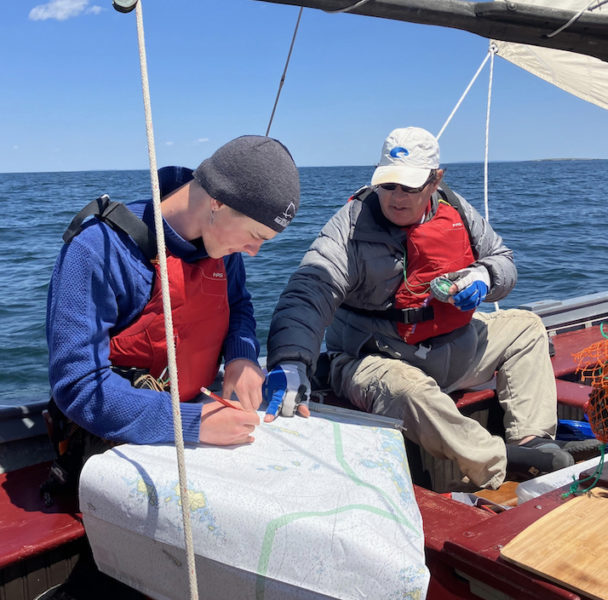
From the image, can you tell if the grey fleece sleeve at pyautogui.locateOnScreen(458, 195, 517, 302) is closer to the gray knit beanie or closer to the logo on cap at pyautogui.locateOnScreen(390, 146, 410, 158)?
the logo on cap at pyautogui.locateOnScreen(390, 146, 410, 158)

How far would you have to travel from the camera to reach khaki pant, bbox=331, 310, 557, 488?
7.23 feet

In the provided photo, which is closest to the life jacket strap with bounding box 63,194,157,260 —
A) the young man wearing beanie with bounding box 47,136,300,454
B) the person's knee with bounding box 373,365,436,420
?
the young man wearing beanie with bounding box 47,136,300,454

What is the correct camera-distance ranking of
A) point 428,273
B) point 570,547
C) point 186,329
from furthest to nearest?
point 428,273 → point 186,329 → point 570,547

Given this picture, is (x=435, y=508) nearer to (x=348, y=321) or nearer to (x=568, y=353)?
(x=348, y=321)

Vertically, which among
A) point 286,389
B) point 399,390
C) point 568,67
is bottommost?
point 399,390

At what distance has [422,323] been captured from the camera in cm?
246

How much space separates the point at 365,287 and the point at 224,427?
1.10 metres

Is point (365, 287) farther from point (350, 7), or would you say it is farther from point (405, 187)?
point (350, 7)

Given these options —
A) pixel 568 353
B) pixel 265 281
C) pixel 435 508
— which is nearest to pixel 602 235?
pixel 265 281

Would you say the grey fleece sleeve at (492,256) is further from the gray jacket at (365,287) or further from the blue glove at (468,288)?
the blue glove at (468,288)

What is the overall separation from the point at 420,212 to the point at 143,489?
1531 mm

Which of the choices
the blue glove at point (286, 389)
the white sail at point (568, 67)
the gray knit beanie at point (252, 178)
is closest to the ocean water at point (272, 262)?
the blue glove at point (286, 389)

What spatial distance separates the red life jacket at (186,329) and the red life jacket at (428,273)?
839 millimetres

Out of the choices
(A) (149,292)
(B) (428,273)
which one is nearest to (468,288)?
(B) (428,273)
